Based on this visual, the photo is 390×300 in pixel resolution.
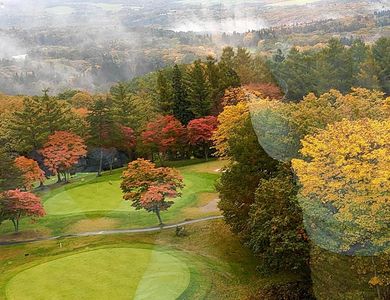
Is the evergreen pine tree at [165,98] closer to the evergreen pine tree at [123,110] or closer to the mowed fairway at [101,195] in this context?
the evergreen pine tree at [123,110]

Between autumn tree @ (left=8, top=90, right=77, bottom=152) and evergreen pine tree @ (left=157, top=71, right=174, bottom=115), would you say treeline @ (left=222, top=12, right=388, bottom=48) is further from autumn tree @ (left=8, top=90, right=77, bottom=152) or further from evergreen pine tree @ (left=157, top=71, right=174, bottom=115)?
autumn tree @ (left=8, top=90, right=77, bottom=152)

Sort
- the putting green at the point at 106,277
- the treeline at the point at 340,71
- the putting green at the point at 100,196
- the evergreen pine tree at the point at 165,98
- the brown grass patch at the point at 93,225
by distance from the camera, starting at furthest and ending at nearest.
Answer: the treeline at the point at 340,71, the evergreen pine tree at the point at 165,98, the putting green at the point at 100,196, the brown grass patch at the point at 93,225, the putting green at the point at 106,277

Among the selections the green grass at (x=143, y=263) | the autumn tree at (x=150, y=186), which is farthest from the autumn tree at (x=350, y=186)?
the autumn tree at (x=150, y=186)

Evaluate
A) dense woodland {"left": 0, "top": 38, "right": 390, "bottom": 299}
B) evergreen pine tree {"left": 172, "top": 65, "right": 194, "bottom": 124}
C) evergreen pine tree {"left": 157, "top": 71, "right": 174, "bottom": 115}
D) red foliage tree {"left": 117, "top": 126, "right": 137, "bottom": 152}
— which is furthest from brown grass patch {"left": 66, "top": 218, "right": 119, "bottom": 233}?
evergreen pine tree {"left": 172, "top": 65, "right": 194, "bottom": 124}

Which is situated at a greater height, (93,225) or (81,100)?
(81,100)

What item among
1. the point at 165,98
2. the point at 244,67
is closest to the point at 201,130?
the point at 165,98

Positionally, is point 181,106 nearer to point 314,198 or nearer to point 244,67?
point 244,67
